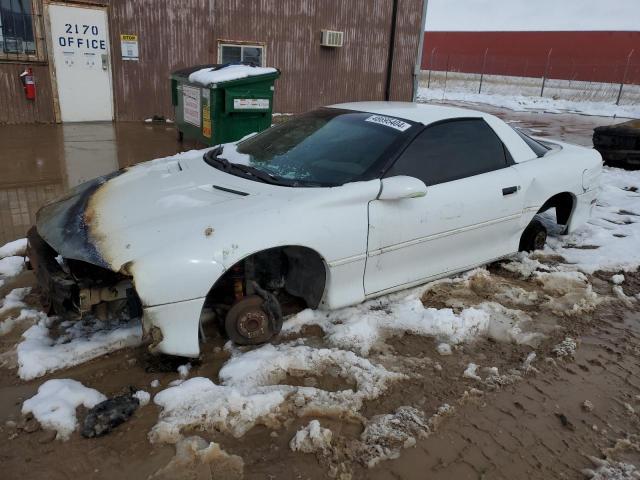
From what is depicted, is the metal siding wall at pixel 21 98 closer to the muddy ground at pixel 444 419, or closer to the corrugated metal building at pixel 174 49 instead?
the corrugated metal building at pixel 174 49

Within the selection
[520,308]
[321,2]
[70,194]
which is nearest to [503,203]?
[520,308]

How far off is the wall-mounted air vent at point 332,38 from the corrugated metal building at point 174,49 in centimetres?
14

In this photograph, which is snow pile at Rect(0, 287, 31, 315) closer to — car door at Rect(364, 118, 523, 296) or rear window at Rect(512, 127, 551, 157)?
car door at Rect(364, 118, 523, 296)

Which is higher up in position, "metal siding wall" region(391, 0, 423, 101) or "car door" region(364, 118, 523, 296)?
"metal siding wall" region(391, 0, 423, 101)

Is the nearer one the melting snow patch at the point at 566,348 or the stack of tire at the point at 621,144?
the melting snow patch at the point at 566,348

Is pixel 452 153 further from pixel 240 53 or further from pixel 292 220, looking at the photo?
pixel 240 53

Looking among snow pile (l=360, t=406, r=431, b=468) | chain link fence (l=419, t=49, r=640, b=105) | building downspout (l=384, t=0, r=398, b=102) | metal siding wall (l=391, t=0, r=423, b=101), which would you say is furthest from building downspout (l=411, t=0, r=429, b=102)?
snow pile (l=360, t=406, r=431, b=468)

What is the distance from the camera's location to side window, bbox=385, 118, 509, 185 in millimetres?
3598

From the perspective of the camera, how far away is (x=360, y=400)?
270 centimetres

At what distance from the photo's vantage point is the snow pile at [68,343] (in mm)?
2852

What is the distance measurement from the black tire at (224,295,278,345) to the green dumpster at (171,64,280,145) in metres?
4.28

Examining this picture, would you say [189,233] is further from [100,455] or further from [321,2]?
[321,2]

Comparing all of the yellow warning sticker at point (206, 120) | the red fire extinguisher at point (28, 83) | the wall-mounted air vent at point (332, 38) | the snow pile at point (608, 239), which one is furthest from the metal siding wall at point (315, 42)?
the snow pile at point (608, 239)

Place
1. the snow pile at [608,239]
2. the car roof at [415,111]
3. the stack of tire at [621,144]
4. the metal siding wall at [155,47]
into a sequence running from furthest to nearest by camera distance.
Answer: the metal siding wall at [155,47] → the stack of tire at [621,144] → the snow pile at [608,239] → the car roof at [415,111]
